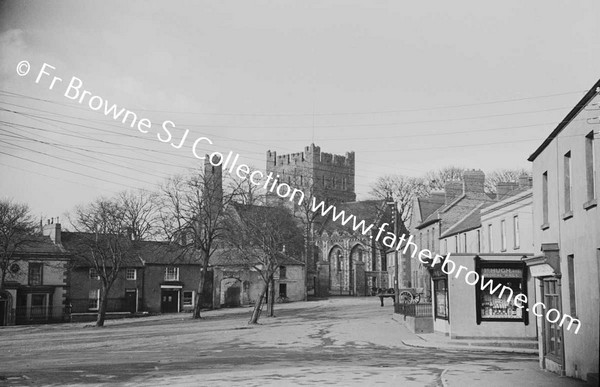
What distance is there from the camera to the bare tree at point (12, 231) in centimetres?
5144

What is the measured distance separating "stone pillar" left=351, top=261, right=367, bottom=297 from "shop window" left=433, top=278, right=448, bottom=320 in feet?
187

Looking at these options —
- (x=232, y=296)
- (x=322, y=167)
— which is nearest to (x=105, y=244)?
(x=232, y=296)

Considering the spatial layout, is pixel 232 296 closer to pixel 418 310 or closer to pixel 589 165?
pixel 418 310

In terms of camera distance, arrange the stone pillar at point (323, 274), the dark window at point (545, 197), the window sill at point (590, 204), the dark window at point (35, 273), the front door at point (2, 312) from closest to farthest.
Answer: the window sill at point (590, 204) < the dark window at point (545, 197) < the front door at point (2, 312) < the dark window at point (35, 273) < the stone pillar at point (323, 274)

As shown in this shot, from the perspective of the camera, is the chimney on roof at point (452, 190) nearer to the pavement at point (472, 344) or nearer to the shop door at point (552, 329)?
the pavement at point (472, 344)

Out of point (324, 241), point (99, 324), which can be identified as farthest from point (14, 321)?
point (324, 241)

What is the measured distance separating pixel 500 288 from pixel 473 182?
84.1 feet

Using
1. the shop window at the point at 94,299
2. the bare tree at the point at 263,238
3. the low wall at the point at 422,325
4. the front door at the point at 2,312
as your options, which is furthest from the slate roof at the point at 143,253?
the low wall at the point at 422,325

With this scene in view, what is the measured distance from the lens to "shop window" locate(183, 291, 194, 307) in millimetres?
66250

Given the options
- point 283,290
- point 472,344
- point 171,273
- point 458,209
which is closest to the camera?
point 472,344

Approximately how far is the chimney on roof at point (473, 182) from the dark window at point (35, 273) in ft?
123

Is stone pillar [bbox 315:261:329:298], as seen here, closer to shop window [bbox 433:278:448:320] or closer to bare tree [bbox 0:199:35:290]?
bare tree [bbox 0:199:35:290]

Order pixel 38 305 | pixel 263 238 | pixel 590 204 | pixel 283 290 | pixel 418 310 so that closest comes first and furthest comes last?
pixel 590 204 < pixel 418 310 < pixel 263 238 < pixel 38 305 < pixel 283 290

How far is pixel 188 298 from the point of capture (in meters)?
66.6
